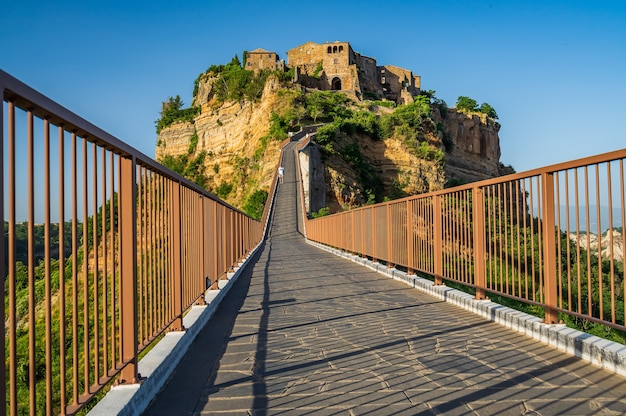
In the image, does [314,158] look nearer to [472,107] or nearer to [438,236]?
[438,236]

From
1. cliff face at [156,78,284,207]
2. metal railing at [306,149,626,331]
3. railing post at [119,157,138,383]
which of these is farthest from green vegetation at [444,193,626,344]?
cliff face at [156,78,284,207]

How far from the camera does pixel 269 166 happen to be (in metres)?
55.5

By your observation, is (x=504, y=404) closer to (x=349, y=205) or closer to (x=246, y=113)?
(x=349, y=205)

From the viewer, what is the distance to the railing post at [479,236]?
21.0ft

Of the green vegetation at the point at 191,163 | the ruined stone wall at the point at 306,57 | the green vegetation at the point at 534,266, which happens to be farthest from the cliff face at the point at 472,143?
the green vegetation at the point at 534,266

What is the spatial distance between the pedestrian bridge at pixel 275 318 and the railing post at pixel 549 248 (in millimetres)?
14

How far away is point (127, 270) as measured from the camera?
11.1 feet

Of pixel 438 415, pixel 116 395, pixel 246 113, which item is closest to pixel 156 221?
pixel 116 395

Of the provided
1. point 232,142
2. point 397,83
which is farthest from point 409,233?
point 397,83

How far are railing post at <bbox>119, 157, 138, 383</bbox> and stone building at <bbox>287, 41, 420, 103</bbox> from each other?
273 ft

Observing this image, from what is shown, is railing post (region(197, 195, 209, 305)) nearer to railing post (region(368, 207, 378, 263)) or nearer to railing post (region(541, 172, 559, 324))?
railing post (region(541, 172, 559, 324))

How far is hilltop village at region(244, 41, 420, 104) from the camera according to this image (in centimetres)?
8919

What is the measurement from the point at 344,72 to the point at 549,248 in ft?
292

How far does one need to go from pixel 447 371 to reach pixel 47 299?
295 centimetres
